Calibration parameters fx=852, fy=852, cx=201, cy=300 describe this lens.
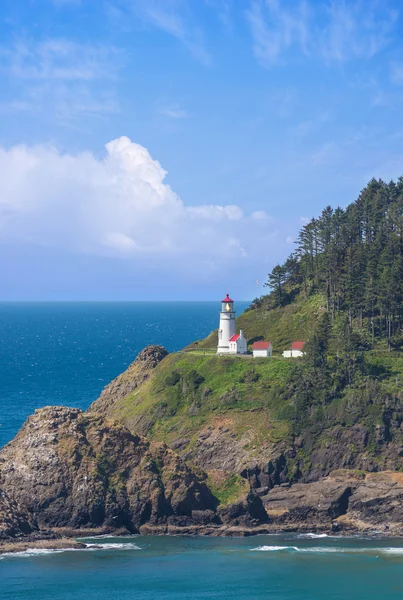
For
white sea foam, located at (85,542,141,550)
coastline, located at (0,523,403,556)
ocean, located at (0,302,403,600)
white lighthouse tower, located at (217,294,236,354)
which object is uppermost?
white lighthouse tower, located at (217,294,236,354)

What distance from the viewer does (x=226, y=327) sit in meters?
125

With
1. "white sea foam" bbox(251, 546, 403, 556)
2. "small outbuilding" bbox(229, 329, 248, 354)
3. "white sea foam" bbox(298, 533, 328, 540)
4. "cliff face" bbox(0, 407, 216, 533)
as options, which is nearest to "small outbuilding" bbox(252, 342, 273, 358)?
"small outbuilding" bbox(229, 329, 248, 354)

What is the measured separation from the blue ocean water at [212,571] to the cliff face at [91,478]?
14.3 feet

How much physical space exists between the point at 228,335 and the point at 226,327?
124cm

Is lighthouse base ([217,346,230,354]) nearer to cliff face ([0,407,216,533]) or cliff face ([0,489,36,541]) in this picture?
cliff face ([0,407,216,533])

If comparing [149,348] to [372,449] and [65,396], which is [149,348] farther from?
[372,449]

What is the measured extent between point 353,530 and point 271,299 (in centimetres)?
5738

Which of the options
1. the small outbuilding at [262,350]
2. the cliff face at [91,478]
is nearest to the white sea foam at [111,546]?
the cliff face at [91,478]

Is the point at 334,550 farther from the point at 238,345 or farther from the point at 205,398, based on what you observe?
the point at 238,345

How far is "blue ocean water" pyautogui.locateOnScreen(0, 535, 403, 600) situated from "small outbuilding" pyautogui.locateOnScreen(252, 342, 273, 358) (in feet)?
125

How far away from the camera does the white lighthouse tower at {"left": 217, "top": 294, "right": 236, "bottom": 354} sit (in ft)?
408

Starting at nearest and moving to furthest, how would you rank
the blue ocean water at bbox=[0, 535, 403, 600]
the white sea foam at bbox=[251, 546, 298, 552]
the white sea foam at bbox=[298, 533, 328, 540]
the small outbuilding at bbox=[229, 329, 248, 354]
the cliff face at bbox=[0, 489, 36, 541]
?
the blue ocean water at bbox=[0, 535, 403, 600] < the white sea foam at bbox=[251, 546, 298, 552] < the cliff face at bbox=[0, 489, 36, 541] < the white sea foam at bbox=[298, 533, 328, 540] < the small outbuilding at bbox=[229, 329, 248, 354]

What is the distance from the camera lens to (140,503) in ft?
283

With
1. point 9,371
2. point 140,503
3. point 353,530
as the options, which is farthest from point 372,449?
point 9,371
